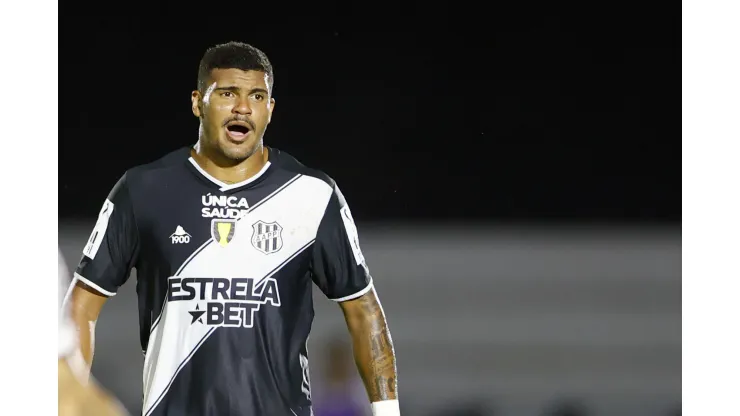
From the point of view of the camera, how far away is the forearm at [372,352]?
2.75 m

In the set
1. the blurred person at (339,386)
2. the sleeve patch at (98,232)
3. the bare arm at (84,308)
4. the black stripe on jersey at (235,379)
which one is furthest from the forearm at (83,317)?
the blurred person at (339,386)

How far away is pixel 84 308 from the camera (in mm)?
2717

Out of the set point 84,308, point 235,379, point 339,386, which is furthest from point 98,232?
point 339,386

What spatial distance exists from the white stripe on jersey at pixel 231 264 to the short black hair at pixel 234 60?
0.34 meters

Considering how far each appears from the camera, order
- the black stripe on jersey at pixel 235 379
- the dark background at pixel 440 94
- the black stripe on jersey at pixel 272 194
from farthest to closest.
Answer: the dark background at pixel 440 94 → the black stripe on jersey at pixel 272 194 → the black stripe on jersey at pixel 235 379

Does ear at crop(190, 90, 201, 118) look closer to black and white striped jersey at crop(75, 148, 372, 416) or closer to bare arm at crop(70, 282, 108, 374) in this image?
black and white striped jersey at crop(75, 148, 372, 416)

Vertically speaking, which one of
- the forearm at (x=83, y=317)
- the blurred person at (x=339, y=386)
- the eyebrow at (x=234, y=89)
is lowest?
the blurred person at (x=339, y=386)

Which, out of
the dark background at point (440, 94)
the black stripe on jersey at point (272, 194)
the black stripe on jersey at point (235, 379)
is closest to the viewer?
the black stripe on jersey at point (235, 379)

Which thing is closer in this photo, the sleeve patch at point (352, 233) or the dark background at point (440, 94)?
the sleeve patch at point (352, 233)

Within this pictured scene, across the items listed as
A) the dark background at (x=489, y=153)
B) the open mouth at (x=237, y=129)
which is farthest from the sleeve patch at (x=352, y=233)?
the open mouth at (x=237, y=129)

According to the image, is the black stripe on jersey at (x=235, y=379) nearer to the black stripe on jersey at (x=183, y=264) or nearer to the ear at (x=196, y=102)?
the black stripe on jersey at (x=183, y=264)

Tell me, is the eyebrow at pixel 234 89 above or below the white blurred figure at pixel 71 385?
above

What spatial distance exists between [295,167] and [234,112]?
0.79 ft
